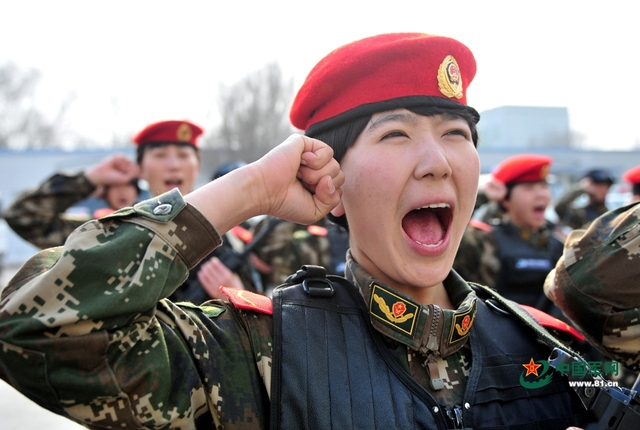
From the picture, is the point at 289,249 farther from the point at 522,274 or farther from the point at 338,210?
the point at 338,210

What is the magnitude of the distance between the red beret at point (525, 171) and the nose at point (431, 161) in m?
4.30

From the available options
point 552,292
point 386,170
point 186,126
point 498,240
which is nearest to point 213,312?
point 386,170

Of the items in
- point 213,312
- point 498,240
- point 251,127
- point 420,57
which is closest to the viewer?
point 213,312

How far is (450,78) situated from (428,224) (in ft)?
1.60

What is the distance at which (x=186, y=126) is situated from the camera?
15.5 feet

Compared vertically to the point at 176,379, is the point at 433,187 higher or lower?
higher

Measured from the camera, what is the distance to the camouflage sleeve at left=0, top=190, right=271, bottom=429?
4.49 feet

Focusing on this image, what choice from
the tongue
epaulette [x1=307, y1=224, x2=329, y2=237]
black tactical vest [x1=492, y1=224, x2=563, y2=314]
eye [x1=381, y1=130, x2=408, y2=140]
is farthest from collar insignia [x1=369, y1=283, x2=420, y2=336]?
black tactical vest [x1=492, y1=224, x2=563, y2=314]

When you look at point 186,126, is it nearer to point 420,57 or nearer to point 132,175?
point 132,175

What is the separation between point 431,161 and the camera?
1801mm

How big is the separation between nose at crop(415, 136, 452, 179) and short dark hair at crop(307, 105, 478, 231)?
11cm

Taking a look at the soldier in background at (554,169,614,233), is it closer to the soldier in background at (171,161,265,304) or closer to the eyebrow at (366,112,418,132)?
the soldier in background at (171,161,265,304)

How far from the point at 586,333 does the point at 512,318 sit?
0.28 metres

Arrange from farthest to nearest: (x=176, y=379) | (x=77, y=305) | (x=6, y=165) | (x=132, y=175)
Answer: (x=6, y=165) < (x=132, y=175) < (x=176, y=379) < (x=77, y=305)
